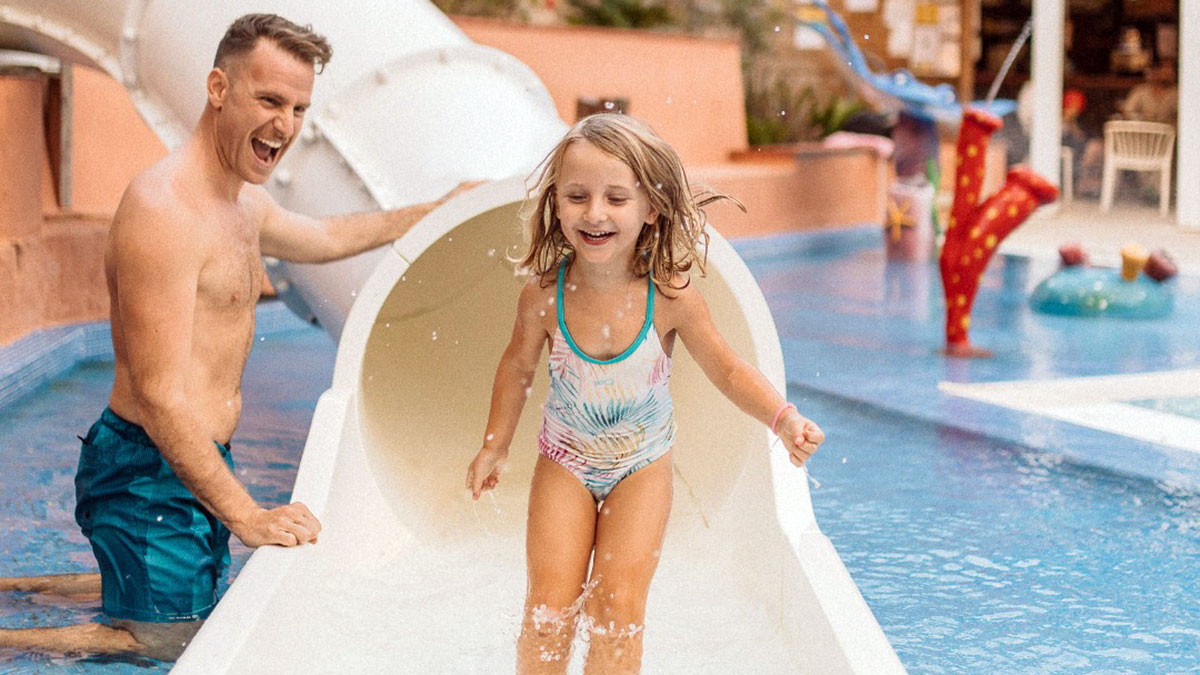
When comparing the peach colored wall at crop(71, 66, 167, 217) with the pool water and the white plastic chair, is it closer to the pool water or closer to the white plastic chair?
the pool water

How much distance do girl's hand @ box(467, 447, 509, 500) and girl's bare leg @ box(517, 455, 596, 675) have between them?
0.30 ft

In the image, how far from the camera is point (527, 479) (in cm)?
331

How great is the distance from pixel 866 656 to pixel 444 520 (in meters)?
1.49

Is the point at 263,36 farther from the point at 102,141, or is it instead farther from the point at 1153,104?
the point at 1153,104

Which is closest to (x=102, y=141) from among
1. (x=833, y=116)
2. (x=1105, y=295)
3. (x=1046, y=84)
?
(x=1105, y=295)

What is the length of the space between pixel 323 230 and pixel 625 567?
3.81ft

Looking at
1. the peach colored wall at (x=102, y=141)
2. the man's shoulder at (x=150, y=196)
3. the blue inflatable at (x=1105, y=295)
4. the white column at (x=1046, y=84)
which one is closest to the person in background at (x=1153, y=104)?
the white column at (x=1046, y=84)

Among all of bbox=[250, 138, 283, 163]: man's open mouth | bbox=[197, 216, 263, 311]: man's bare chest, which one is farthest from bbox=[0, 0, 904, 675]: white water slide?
bbox=[250, 138, 283, 163]: man's open mouth

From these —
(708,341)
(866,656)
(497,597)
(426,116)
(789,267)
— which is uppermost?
(426,116)

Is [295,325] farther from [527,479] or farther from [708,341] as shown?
[708,341]

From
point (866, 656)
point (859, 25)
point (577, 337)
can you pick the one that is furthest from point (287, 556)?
point (859, 25)

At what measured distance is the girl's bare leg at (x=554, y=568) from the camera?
7.23 ft

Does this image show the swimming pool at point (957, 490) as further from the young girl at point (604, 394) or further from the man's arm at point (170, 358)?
the young girl at point (604, 394)

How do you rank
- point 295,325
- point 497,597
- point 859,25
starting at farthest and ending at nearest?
point 859,25, point 295,325, point 497,597
